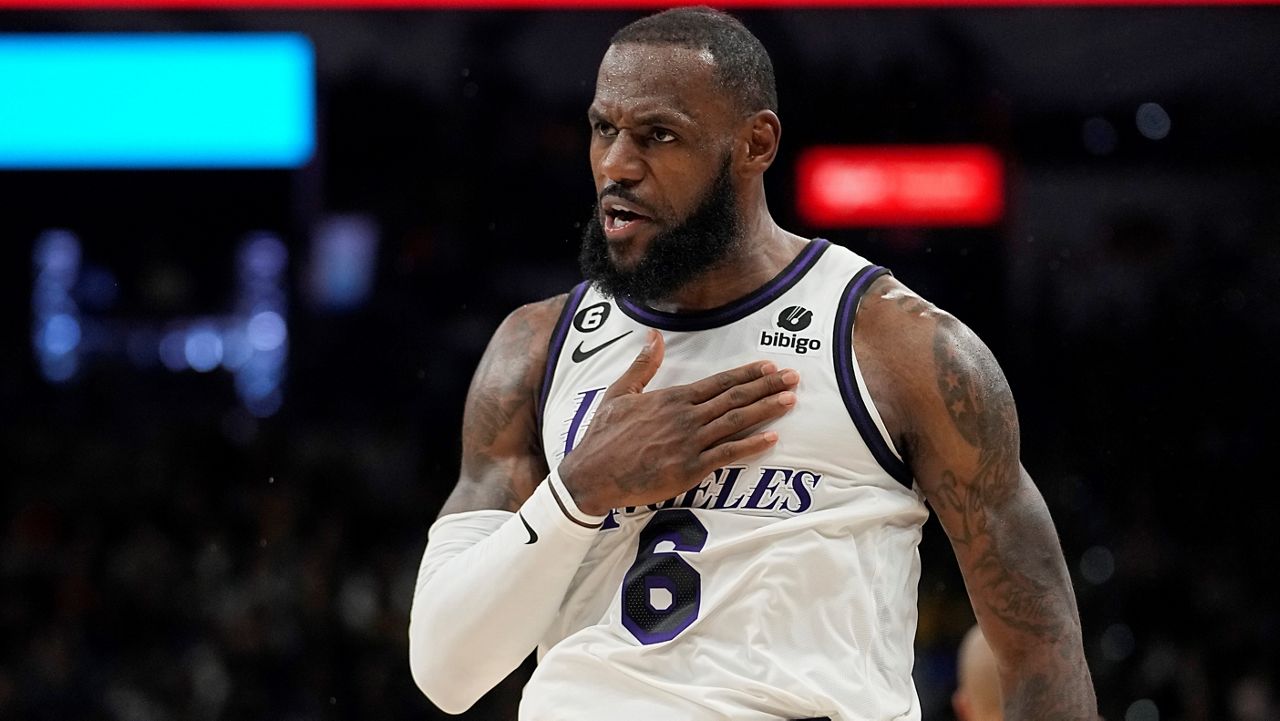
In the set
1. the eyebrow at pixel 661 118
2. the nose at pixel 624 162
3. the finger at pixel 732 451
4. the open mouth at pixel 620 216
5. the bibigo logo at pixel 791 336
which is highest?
the eyebrow at pixel 661 118

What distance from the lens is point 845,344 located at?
95.4 inches

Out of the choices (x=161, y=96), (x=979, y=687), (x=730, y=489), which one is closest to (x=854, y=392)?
(x=730, y=489)

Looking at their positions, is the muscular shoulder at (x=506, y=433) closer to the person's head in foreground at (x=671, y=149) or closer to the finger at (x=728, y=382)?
the person's head in foreground at (x=671, y=149)

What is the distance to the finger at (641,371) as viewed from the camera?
244cm

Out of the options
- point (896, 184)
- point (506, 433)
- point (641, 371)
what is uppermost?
point (641, 371)

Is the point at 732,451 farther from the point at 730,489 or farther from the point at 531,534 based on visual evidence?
the point at 531,534

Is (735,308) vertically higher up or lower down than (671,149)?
lower down

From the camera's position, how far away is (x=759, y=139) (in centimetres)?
259

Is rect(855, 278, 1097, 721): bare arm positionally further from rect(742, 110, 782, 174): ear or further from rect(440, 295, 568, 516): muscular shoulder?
rect(440, 295, 568, 516): muscular shoulder

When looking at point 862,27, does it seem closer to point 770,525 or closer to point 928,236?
point 928,236

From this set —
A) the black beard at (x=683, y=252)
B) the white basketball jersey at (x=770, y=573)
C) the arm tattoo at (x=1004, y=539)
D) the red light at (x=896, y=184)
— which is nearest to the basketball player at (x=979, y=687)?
the arm tattoo at (x=1004, y=539)

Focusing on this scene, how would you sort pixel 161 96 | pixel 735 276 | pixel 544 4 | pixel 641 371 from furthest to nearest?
pixel 161 96 → pixel 544 4 → pixel 735 276 → pixel 641 371

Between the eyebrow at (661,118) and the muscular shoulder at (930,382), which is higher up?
the eyebrow at (661,118)

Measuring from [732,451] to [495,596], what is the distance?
0.43 meters
